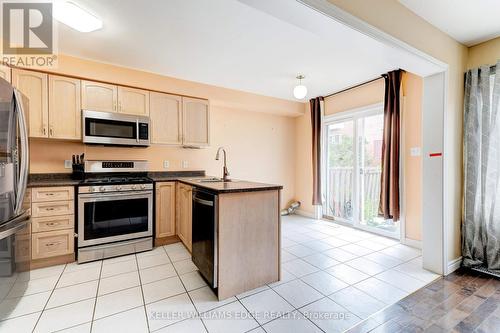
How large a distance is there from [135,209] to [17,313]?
138 centimetres

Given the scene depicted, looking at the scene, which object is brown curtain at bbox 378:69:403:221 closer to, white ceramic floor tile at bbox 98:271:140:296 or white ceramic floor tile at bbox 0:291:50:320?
white ceramic floor tile at bbox 98:271:140:296

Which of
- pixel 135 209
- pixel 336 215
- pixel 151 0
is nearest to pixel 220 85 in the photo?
pixel 151 0

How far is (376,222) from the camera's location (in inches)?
150

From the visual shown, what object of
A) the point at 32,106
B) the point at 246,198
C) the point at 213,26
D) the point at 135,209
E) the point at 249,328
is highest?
the point at 213,26

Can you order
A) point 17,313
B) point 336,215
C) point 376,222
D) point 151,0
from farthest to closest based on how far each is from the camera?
point 336,215, point 376,222, point 151,0, point 17,313

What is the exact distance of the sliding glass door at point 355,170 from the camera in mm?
3768

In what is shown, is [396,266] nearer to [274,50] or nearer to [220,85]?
[274,50]

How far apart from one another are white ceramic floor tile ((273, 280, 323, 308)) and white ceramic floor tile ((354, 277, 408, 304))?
0.48 metres

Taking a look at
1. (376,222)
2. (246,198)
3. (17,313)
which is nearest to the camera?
(17,313)

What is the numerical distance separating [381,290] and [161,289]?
6.83 feet

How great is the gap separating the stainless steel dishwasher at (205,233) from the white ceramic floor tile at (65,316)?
94cm

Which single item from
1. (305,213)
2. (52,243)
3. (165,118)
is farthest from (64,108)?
(305,213)

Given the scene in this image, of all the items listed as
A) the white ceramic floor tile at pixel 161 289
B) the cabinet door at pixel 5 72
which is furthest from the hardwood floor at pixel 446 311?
the cabinet door at pixel 5 72

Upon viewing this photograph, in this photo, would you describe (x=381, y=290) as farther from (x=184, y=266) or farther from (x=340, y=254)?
(x=184, y=266)
